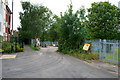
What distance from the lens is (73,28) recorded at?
15531mm

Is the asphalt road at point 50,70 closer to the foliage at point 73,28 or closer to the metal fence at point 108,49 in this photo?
the metal fence at point 108,49

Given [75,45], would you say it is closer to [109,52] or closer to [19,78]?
[109,52]

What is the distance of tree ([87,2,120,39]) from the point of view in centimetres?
2412

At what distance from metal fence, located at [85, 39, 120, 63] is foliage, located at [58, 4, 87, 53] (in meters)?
3.40

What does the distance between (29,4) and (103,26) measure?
23.1 metres

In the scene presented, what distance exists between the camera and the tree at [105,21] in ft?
79.2

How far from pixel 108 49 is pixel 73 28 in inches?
250

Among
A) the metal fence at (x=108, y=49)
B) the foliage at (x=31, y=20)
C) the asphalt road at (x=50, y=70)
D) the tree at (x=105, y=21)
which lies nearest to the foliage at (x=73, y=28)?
the metal fence at (x=108, y=49)

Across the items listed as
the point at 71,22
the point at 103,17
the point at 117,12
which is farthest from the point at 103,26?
the point at 71,22

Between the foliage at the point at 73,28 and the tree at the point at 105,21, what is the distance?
9.20 metres

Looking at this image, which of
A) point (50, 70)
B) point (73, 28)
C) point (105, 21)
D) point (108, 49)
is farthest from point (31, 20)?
point (50, 70)

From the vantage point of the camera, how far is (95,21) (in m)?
26.0

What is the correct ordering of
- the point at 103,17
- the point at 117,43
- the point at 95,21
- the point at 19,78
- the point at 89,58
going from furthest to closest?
the point at 95,21 → the point at 103,17 → the point at 89,58 → the point at 117,43 → the point at 19,78

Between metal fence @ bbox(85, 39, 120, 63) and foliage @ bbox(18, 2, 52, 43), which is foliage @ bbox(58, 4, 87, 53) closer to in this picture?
metal fence @ bbox(85, 39, 120, 63)
